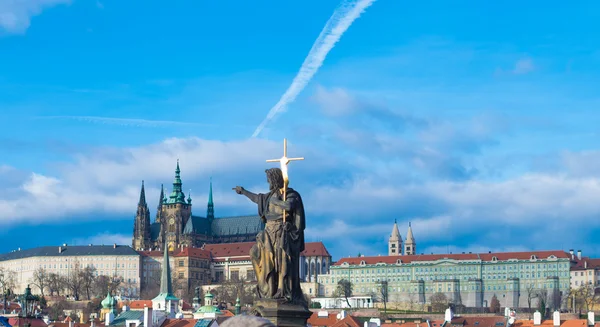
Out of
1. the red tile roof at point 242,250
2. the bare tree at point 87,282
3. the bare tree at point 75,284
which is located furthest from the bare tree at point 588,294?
the bare tree at point 75,284

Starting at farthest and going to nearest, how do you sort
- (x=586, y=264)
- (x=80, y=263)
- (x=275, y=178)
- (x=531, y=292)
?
1. (x=80, y=263)
2. (x=586, y=264)
3. (x=531, y=292)
4. (x=275, y=178)

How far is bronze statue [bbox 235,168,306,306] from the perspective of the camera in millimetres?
11383

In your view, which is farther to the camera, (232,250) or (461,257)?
(232,250)

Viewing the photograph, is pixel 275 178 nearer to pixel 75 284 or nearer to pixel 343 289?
pixel 343 289

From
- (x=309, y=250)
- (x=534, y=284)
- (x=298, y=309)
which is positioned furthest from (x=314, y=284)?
(x=298, y=309)

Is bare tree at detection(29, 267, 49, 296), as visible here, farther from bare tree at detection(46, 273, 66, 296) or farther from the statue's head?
the statue's head

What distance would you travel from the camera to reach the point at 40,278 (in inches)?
6845

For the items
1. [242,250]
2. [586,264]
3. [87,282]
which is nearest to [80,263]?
[242,250]

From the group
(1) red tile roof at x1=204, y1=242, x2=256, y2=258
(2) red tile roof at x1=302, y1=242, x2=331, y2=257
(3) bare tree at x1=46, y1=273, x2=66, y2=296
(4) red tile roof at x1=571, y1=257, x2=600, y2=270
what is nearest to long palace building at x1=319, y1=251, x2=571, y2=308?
(4) red tile roof at x1=571, y1=257, x2=600, y2=270

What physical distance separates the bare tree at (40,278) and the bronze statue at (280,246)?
525ft

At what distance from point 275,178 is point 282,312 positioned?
1296 millimetres

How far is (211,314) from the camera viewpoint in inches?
3132

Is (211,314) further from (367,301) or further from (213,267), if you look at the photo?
(213,267)

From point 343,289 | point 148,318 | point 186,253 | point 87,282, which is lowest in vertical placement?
point 148,318
